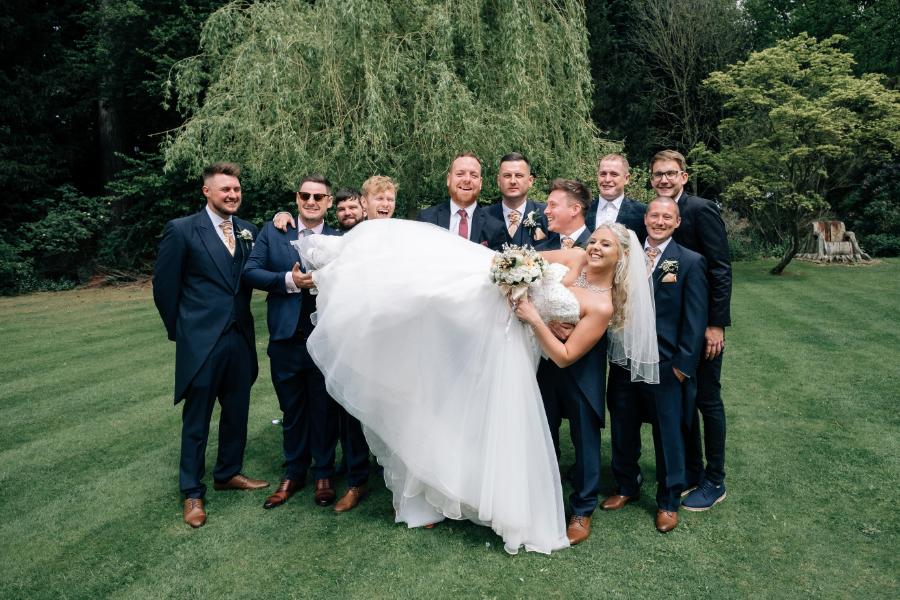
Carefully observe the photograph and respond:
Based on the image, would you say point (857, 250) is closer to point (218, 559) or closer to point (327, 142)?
point (327, 142)

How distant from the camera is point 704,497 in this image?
443 cm

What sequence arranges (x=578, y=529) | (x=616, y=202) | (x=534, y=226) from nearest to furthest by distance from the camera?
1. (x=578, y=529)
2. (x=534, y=226)
3. (x=616, y=202)

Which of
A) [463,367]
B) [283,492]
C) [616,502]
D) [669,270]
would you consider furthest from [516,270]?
[283,492]

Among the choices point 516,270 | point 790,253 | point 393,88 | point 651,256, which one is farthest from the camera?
point 790,253

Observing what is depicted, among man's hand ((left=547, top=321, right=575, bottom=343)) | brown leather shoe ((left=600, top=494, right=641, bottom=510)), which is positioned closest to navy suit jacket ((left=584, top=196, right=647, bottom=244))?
man's hand ((left=547, top=321, right=575, bottom=343))

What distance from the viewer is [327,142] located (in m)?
10.5

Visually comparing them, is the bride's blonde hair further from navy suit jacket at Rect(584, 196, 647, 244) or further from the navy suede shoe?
the navy suede shoe

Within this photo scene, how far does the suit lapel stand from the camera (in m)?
4.46

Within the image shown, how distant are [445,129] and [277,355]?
640 cm

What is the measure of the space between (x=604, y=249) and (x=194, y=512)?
340 centimetres

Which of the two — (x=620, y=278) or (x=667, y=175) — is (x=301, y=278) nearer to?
(x=620, y=278)

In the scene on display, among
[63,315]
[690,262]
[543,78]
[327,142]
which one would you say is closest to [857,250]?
[543,78]

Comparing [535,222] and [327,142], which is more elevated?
[327,142]

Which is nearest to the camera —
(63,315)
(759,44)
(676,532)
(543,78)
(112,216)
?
(676,532)
